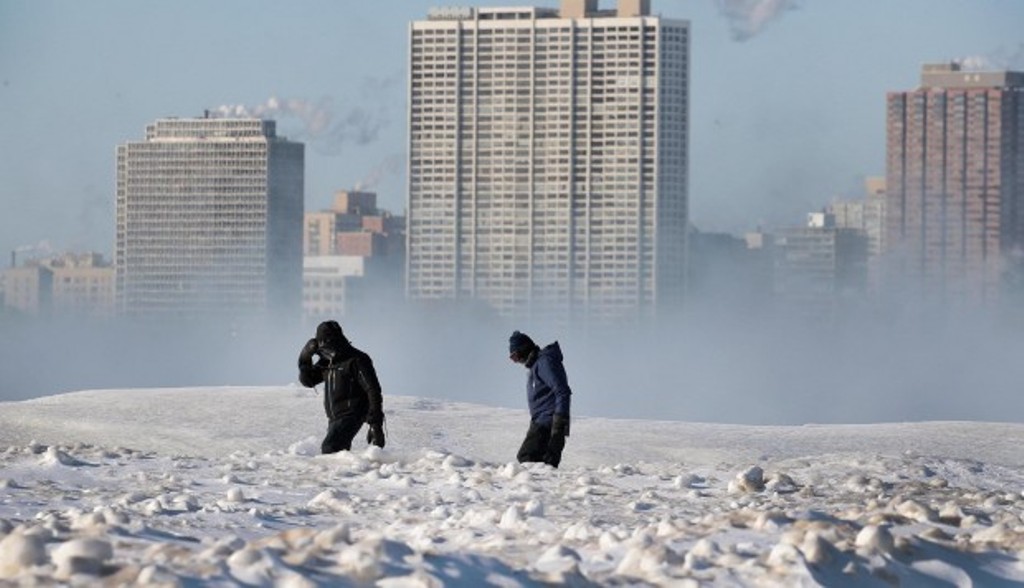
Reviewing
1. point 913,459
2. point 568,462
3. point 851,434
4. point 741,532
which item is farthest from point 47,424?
point 741,532

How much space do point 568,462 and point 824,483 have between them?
6.32m

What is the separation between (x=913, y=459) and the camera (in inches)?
654

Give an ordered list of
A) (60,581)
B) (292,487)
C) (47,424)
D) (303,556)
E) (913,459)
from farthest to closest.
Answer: (47,424) < (913,459) < (292,487) < (303,556) < (60,581)

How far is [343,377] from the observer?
49.5ft

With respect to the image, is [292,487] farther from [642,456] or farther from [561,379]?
[642,456]

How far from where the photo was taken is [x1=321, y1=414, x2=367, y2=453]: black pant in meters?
15.2

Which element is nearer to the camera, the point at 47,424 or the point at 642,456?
the point at 642,456

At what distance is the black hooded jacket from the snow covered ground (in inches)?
19.1

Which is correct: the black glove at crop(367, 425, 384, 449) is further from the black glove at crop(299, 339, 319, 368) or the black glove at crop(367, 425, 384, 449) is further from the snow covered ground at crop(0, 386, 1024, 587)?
the black glove at crop(299, 339, 319, 368)

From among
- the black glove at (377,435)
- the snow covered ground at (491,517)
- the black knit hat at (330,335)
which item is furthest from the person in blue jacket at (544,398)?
the black knit hat at (330,335)

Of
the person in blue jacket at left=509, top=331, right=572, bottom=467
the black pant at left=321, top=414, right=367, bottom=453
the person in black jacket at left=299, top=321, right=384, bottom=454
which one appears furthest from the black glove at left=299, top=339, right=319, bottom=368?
the person in blue jacket at left=509, top=331, right=572, bottom=467

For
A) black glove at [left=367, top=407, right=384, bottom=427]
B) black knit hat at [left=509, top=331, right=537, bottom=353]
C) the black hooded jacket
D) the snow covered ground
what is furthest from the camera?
black glove at [left=367, top=407, right=384, bottom=427]

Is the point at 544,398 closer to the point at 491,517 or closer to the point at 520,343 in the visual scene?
the point at 520,343

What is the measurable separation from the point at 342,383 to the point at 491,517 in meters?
4.79
